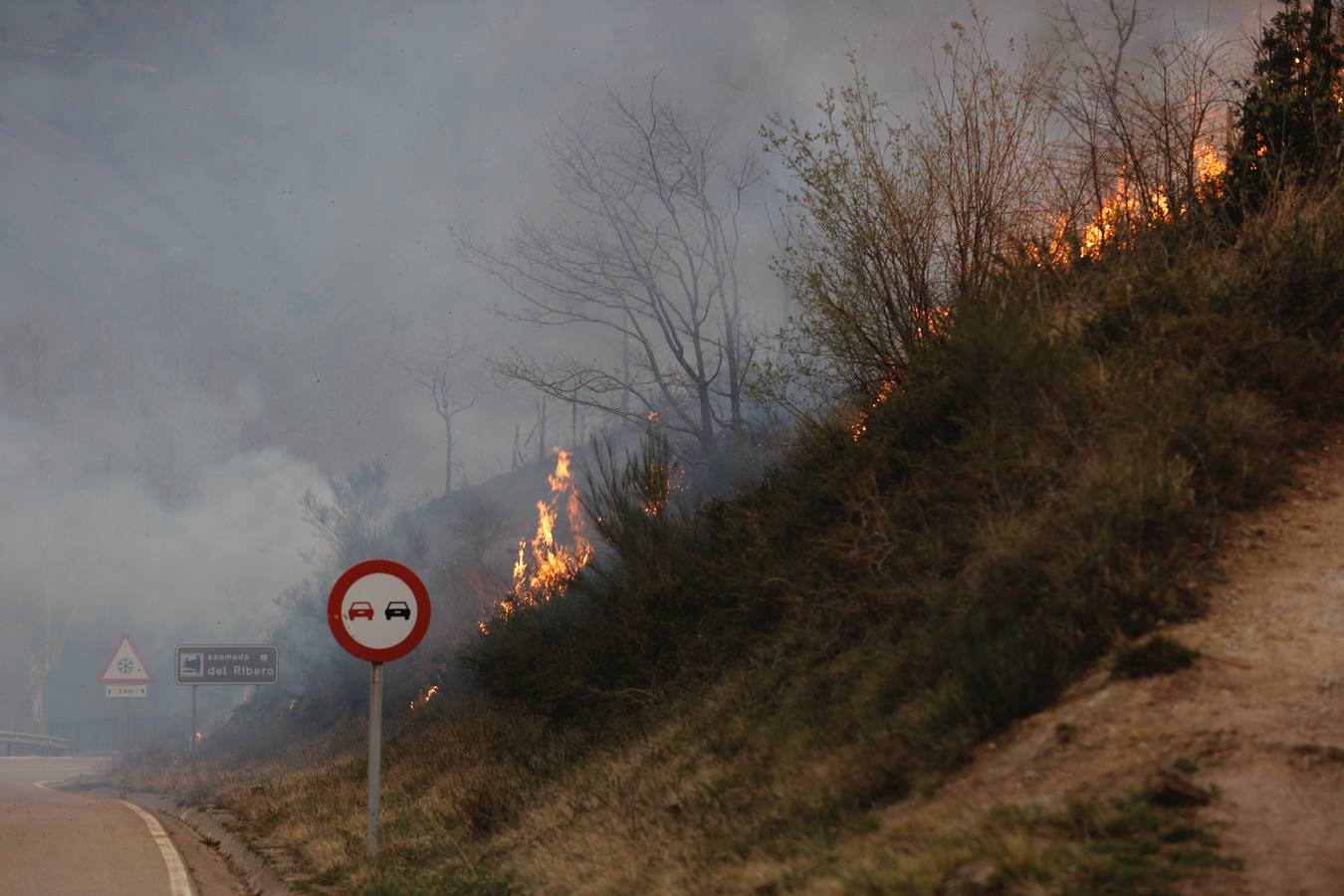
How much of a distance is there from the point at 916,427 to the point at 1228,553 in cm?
297

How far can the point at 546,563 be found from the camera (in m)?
25.2

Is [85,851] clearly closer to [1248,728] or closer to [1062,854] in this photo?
[1062,854]

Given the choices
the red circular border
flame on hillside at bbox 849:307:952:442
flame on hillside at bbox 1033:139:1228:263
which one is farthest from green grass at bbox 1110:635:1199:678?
flame on hillside at bbox 1033:139:1228:263

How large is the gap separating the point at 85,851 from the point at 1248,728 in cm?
1080

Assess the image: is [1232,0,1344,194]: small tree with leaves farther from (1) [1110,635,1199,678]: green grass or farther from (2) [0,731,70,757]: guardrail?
(2) [0,731,70,757]: guardrail

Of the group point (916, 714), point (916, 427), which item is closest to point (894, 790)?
point (916, 714)

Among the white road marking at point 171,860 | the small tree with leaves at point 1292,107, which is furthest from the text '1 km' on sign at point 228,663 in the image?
the small tree with leaves at point 1292,107

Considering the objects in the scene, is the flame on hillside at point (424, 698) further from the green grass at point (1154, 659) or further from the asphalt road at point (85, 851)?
the green grass at point (1154, 659)

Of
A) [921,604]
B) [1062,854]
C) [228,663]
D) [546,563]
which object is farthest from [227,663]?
[1062,854]

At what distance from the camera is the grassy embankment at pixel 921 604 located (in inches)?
257

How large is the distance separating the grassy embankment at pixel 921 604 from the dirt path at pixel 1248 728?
229mm

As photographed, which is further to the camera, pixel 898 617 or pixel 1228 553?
pixel 898 617

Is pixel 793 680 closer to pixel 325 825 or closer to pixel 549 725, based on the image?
pixel 549 725

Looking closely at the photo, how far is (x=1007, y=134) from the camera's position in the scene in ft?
46.7
